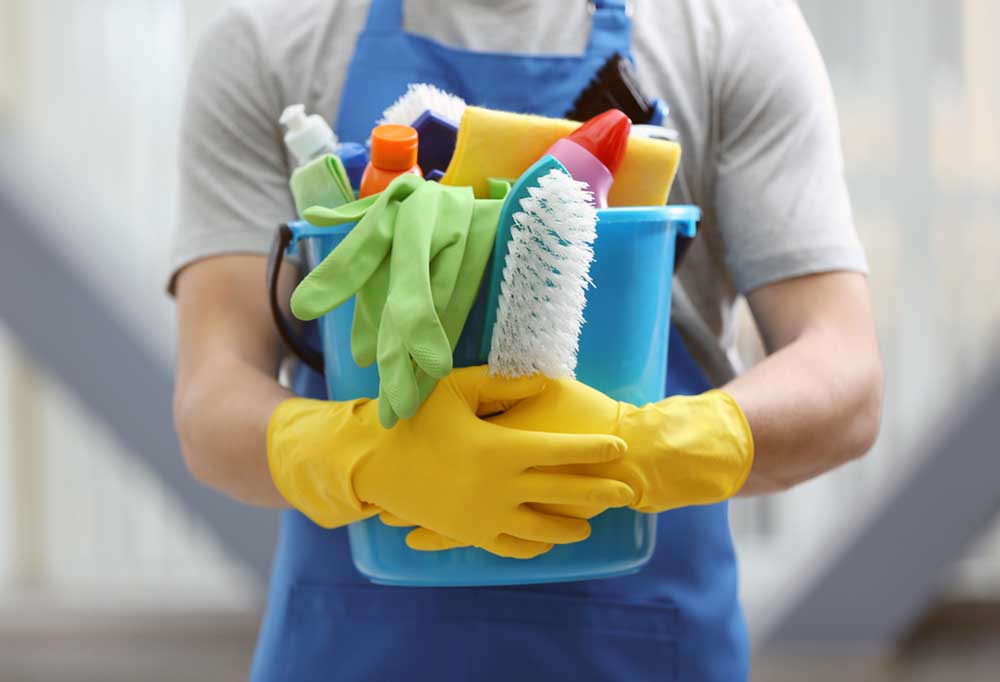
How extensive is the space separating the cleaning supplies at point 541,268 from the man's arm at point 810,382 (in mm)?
202

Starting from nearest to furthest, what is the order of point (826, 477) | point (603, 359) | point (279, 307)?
1. point (603, 359)
2. point (279, 307)
3. point (826, 477)

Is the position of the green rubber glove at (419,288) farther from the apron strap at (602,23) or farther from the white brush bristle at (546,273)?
the apron strap at (602,23)

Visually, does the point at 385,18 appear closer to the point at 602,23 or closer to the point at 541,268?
the point at 602,23

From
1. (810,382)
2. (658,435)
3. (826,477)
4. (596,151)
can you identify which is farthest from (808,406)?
(826,477)

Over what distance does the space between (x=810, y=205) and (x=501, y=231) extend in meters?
0.36

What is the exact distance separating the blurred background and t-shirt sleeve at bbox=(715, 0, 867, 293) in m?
1.78

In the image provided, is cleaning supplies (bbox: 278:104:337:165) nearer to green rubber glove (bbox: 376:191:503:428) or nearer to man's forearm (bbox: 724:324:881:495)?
green rubber glove (bbox: 376:191:503:428)

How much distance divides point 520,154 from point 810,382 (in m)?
0.29

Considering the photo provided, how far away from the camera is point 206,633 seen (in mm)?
2920

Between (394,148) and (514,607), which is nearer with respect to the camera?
(394,148)

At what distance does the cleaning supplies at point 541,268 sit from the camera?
2.17 ft

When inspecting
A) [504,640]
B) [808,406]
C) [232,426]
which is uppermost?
[808,406]

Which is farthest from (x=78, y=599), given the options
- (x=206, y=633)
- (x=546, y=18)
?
(x=546, y=18)

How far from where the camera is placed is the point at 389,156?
75cm
